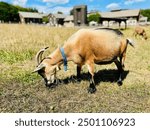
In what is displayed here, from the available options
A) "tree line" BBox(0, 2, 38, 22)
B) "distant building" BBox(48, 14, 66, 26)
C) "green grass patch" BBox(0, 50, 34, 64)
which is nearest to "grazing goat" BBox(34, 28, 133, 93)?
"green grass patch" BBox(0, 50, 34, 64)

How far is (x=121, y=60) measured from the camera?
857cm

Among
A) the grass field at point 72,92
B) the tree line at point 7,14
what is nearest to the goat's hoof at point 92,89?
the grass field at point 72,92

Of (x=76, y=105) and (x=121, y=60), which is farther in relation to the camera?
(x=121, y=60)

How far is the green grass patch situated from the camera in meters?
11.0

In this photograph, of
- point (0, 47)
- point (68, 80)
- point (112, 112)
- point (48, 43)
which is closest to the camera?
point (112, 112)

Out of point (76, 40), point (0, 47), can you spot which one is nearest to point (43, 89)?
point (76, 40)

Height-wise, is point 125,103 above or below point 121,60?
below

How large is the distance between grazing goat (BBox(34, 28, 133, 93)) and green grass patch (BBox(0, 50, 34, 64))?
11.9 ft

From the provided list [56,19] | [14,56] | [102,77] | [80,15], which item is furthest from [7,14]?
[102,77]

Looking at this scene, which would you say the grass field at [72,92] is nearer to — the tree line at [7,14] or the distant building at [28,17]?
the tree line at [7,14]

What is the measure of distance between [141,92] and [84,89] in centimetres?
164

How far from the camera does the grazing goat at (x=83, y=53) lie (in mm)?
7430

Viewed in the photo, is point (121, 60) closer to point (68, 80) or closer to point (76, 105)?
point (68, 80)

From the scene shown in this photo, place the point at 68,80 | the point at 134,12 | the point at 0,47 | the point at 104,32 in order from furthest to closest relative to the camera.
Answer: the point at 134,12 → the point at 0,47 → the point at 68,80 → the point at 104,32
